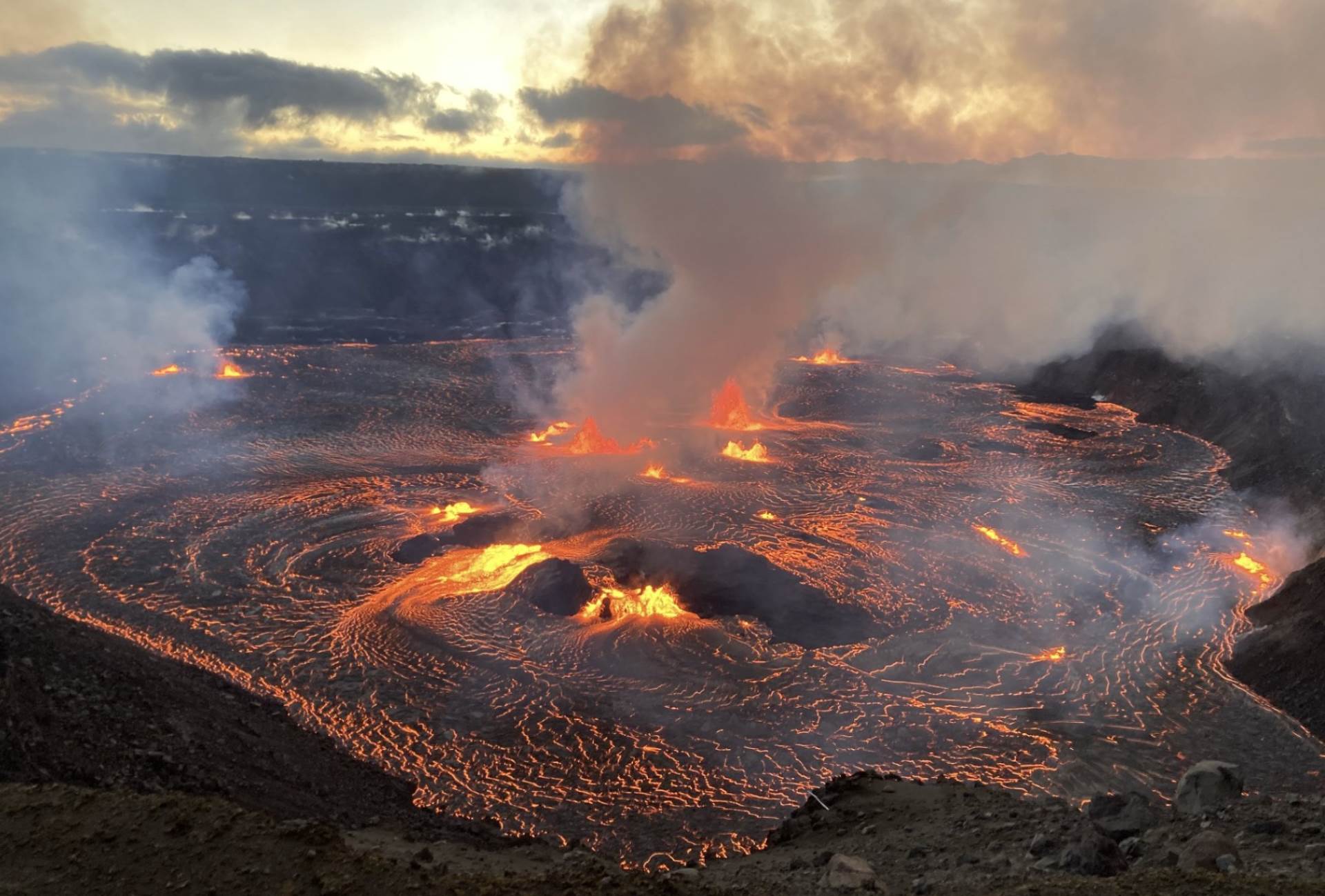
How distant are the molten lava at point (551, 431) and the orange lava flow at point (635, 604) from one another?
1927 cm

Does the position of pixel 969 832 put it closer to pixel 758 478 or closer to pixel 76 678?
pixel 76 678

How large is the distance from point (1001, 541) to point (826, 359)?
44.1m

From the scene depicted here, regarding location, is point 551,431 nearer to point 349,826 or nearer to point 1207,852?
point 349,826

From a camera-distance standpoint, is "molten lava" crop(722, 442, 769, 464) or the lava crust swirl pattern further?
"molten lava" crop(722, 442, 769, 464)

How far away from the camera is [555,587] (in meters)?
27.0

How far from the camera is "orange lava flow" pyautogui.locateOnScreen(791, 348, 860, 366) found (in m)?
73.5

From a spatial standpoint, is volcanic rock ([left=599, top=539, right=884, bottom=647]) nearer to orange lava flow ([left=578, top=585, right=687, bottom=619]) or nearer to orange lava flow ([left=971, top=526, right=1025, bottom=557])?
orange lava flow ([left=578, top=585, right=687, bottom=619])

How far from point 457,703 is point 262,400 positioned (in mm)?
37866

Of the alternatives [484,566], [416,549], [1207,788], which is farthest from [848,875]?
[416,549]

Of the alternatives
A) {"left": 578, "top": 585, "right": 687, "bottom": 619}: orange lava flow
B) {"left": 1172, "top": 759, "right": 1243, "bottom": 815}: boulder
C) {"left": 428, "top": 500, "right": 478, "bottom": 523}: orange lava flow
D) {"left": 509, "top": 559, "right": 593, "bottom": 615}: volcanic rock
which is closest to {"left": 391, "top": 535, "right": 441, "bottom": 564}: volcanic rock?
{"left": 428, "top": 500, "right": 478, "bottom": 523}: orange lava flow

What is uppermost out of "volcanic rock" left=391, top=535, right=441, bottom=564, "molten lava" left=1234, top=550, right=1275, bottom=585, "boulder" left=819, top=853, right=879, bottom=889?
Result: "boulder" left=819, top=853, right=879, bottom=889

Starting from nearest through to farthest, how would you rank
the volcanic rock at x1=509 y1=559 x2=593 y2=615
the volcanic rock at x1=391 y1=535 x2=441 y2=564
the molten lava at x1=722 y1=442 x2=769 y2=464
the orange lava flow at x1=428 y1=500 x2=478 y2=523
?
1. the volcanic rock at x1=509 y1=559 x2=593 y2=615
2. the volcanic rock at x1=391 y1=535 x2=441 y2=564
3. the orange lava flow at x1=428 y1=500 x2=478 y2=523
4. the molten lava at x1=722 y1=442 x2=769 y2=464

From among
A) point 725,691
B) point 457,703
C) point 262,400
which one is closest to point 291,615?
point 457,703

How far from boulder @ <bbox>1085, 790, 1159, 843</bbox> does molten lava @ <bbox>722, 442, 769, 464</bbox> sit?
29.5m
